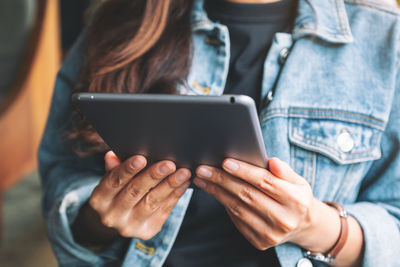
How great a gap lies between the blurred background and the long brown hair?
0.96 meters

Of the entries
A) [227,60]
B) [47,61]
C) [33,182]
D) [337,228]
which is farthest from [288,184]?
[33,182]

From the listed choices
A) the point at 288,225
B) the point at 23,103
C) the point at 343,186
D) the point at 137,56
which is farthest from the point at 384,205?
the point at 23,103

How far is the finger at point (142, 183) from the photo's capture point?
474mm

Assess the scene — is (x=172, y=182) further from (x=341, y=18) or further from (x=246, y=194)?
(x=341, y=18)

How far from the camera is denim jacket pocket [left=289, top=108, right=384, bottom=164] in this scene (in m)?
0.59

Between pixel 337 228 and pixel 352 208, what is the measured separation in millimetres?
55

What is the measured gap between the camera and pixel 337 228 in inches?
21.5

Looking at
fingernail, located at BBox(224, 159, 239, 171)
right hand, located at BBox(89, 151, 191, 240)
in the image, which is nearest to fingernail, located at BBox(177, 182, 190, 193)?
right hand, located at BBox(89, 151, 191, 240)

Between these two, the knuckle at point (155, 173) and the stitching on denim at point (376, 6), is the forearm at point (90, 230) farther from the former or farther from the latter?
the stitching on denim at point (376, 6)

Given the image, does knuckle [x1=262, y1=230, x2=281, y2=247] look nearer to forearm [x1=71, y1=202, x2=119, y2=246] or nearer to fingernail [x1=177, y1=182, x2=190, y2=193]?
fingernail [x1=177, y1=182, x2=190, y2=193]

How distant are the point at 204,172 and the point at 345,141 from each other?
24 centimetres

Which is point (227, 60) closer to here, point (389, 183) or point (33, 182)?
point (389, 183)

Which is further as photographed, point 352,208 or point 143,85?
point 143,85

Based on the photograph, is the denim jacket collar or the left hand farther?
the denim jacket collar
